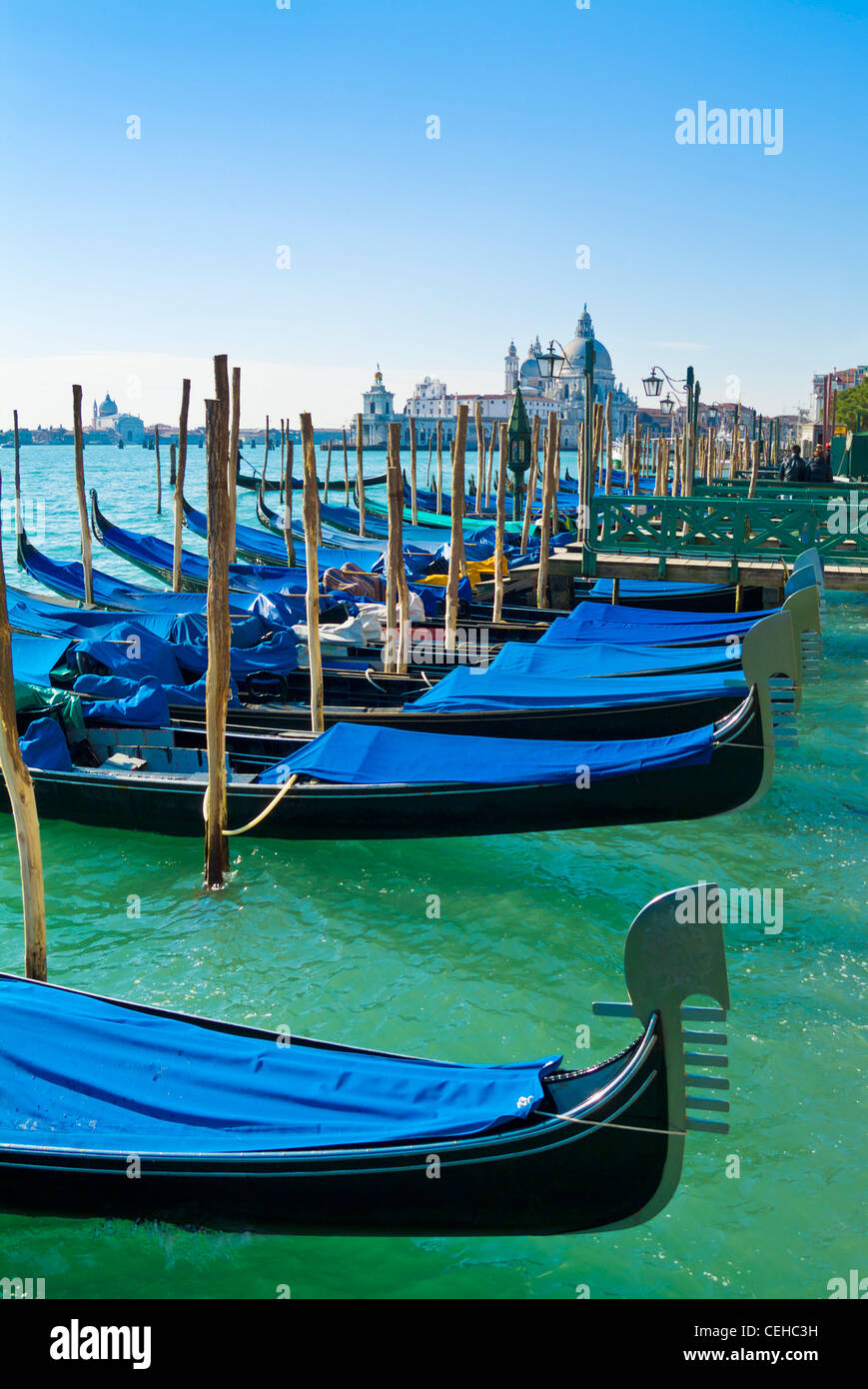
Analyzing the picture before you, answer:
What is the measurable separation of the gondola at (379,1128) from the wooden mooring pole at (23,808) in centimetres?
91

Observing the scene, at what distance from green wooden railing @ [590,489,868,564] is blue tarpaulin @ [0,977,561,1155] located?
7.72 m

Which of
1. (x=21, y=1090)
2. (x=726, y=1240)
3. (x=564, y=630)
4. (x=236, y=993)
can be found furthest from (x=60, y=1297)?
(x=564, y=630)

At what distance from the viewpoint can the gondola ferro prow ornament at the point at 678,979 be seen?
2268 millimetres

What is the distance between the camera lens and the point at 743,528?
9945 millimetres

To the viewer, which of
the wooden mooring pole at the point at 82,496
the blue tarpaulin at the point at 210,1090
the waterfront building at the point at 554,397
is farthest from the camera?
the waterfront building at the point at 554,397

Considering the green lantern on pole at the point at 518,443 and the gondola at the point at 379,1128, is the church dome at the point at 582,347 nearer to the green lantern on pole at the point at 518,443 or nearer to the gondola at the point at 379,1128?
the green lantern on pole at the point at 518,443

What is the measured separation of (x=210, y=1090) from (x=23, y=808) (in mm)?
1384

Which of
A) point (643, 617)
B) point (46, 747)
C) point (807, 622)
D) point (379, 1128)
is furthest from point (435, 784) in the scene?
point (643, 617)

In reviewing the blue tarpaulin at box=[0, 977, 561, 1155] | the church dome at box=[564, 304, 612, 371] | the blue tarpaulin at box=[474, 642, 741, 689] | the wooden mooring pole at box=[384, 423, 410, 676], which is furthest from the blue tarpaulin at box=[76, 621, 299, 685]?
the church dome at box=[564, 304, 612, 371]

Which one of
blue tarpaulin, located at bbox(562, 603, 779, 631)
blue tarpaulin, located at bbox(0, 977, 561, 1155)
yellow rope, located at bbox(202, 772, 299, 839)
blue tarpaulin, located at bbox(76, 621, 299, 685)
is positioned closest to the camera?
blue tarpaulin, located at bbox(0, 977, 561, 1155)

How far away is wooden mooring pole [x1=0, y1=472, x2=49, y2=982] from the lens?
11.6ft

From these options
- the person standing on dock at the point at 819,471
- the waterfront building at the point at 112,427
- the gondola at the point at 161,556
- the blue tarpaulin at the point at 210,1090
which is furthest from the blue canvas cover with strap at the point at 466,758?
the waterfront building at the point at 112,427

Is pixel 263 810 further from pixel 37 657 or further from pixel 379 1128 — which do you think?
pixel 379 1128

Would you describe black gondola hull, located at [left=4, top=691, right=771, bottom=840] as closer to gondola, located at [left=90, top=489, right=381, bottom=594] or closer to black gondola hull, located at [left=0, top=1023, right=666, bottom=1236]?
black gondola hull, located at [left=0, top=1023, right=666, bottom=1236]
